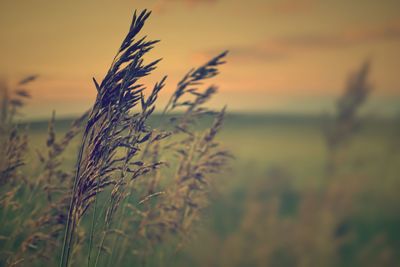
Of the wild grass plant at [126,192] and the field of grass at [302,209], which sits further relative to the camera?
the field of grass at [302,209]

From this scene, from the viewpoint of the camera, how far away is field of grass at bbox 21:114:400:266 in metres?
3.55

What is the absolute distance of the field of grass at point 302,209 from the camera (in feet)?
11.7

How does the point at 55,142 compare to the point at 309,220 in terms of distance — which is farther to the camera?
the point at 309,220

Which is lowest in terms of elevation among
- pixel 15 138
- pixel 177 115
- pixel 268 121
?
pixel 15 138

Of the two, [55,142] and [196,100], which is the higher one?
[196,100]

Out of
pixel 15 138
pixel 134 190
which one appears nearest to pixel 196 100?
pixel 134 190

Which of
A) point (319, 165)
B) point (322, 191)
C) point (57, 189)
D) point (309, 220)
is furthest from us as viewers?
point (319, 165)

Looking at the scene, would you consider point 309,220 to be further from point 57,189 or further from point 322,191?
point 57,189

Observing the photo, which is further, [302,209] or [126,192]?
[302,209]

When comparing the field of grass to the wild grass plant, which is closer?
the wild grass plant

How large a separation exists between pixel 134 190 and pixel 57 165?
45 centimetres

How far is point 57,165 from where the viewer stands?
2.29 m

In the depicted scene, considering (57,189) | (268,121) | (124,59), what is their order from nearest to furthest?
(124,59) → (57,189) → (268,121)

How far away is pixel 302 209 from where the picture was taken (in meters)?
3.86
